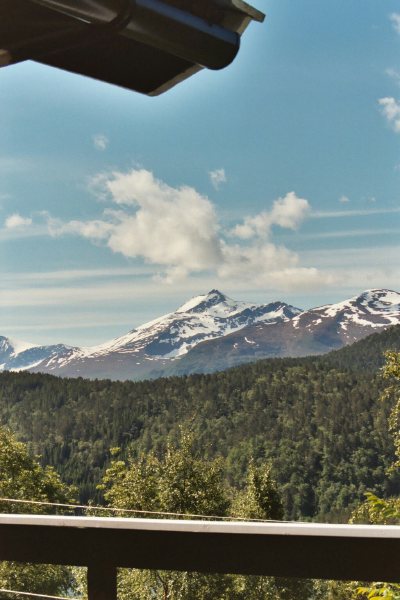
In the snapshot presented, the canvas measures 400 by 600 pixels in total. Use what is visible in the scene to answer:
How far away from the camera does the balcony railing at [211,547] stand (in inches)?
28.9

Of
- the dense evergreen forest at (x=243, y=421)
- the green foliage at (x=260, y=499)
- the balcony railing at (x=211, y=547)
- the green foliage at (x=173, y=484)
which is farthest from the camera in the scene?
the dense evergreen forest at (x=243, y=421)

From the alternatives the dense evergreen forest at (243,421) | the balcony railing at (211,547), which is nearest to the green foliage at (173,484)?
the balcony railing at (211,547)

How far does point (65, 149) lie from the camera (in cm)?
15325

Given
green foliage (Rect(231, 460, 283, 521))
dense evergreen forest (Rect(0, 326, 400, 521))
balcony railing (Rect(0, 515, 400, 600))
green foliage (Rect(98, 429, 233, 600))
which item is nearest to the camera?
balcony railing (Rect(0, 515, 400, 600))

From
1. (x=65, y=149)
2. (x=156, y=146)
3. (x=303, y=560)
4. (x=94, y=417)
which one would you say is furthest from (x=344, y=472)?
(x=156, y=146)

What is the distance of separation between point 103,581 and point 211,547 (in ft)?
0.41

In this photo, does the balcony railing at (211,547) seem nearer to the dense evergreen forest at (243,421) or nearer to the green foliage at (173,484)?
the green foliage at (173,484)

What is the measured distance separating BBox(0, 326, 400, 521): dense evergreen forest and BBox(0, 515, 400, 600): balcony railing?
50208mm

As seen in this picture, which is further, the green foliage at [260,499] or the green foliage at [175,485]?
the green foliage at [260,499]

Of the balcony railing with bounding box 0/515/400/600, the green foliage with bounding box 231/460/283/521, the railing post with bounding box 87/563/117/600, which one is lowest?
the green foliage with bounding box 231/460/283/521

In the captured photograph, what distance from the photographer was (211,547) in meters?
0.76

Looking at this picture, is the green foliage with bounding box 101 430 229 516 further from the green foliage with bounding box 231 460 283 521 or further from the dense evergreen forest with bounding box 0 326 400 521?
the dense evergreen forest with bounding box 0 326 400 521

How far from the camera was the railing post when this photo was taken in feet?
2.56

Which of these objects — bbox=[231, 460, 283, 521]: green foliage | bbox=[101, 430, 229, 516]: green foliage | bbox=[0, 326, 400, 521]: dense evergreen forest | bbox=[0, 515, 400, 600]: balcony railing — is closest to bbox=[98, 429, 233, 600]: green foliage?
bbox=[101, 430, 229, 516]: green foliage
